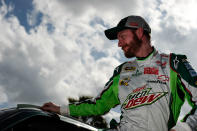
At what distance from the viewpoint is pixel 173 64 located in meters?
1.94

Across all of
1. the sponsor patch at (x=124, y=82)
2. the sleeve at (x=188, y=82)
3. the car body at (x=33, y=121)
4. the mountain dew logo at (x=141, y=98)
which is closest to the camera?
the sleeve at (x=188, y=82)

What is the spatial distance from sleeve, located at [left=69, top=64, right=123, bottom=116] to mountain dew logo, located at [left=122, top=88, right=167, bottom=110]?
28 centimetres

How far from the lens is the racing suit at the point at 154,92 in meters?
1.75

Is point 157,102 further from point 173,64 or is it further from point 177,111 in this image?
point 173,64

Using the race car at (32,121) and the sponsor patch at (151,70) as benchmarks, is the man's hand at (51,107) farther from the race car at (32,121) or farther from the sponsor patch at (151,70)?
the sponsor patch at (151,70)

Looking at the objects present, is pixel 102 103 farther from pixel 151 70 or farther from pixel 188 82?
pixel 188 82

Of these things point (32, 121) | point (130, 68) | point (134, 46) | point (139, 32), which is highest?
point (139, 32)

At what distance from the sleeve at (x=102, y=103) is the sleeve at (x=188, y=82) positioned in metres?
0.73

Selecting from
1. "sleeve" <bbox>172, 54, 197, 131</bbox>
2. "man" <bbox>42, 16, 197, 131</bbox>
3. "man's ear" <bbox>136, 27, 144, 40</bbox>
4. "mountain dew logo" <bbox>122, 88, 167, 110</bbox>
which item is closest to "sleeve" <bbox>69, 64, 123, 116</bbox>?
"man" <bbox>42, 16, 197, 131</bbox>

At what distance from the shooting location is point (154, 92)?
6.15 feet

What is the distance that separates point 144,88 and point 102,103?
632 millimetres

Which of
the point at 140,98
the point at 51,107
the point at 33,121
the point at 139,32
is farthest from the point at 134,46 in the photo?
the point at 33,121

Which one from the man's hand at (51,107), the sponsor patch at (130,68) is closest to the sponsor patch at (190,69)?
the sponsor patch at (130,68)

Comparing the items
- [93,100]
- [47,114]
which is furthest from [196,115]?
[47,114]
